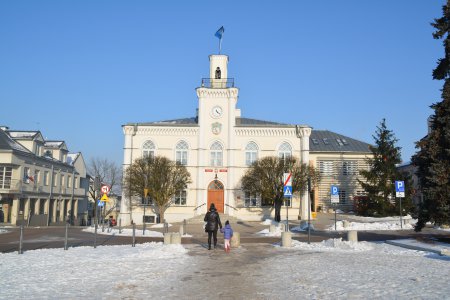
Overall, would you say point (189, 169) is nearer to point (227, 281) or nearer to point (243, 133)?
point (243, 133)

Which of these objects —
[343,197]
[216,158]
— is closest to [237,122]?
[216,158]

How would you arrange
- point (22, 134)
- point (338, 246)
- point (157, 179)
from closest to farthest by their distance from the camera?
point (338, 246) < point (157, 179) < point (22, 134)

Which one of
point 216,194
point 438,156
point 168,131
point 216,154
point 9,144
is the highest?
point 168,131

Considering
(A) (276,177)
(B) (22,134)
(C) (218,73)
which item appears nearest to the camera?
(A) (276,177)

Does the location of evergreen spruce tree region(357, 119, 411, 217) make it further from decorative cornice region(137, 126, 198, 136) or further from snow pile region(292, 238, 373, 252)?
snow pile region(292, 238, 373, 252)

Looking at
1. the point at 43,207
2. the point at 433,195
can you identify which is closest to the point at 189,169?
the point at 43,207

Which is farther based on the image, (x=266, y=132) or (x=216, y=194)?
(x=266, y=132)

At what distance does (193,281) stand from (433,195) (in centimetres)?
1181

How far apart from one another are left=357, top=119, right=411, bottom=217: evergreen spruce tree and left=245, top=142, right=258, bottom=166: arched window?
448 inches

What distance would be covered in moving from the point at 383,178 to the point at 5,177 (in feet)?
125

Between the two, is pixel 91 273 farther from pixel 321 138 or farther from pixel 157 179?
pixel 321 138

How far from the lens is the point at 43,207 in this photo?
4844 centimetres

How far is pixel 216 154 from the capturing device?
146 feet

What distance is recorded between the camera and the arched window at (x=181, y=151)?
4456cm
